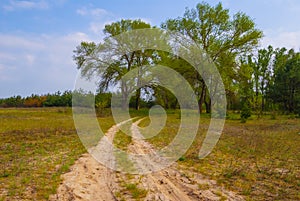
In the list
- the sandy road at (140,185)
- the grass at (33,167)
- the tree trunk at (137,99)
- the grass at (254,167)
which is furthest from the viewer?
the tree trunk at (137,99)

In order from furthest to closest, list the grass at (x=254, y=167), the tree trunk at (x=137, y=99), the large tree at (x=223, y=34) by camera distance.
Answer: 1. the tree trunk at (x=137, y=99)
2. the large tree at (x=223, y=34)
3. the grass at (x=254, y=167)

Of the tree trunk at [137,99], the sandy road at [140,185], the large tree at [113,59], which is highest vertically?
the large tree at [113,59]

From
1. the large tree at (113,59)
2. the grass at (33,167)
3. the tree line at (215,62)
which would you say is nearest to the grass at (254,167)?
the grass at (33,167)

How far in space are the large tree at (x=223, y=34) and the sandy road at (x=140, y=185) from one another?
87.2ft

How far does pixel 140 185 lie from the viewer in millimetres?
5273

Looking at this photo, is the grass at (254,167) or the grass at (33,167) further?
the grass at (254,167)

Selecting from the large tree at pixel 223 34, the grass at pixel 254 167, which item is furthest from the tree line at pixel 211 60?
the grass at pixel 254 167

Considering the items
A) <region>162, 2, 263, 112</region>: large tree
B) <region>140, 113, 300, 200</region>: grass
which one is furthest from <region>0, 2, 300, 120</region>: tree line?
<region>140, 113, 300, 200</region>: grass

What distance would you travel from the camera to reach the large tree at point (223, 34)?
3098 cm

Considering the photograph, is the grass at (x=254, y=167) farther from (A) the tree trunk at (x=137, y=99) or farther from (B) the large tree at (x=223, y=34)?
(A) the tree trunk at (x=137, y=99)

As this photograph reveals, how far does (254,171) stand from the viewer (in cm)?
654

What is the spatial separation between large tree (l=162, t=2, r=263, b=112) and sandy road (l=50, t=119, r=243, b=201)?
87.2 ft

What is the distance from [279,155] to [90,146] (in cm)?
673

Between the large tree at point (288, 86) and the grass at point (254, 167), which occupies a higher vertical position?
the large tree at point (288, 86)
